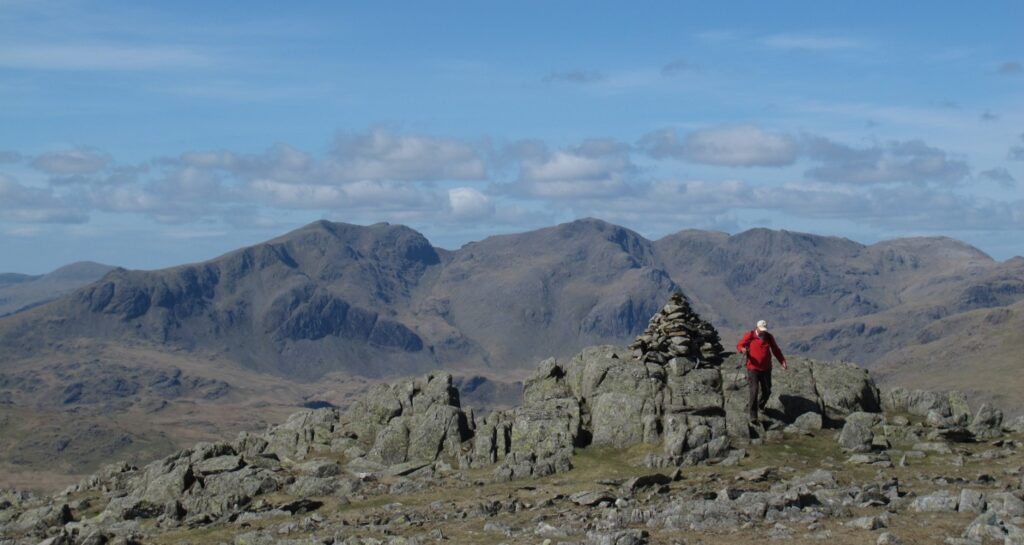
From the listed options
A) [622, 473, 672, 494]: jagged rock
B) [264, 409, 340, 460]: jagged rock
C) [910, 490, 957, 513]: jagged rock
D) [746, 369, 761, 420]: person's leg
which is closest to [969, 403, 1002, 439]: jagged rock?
[746, 369, 761, 420]: person's leg

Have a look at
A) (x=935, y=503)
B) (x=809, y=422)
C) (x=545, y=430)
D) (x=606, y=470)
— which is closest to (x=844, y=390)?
(x=809, y=422)

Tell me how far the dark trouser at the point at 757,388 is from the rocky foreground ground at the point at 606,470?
0.81 metres

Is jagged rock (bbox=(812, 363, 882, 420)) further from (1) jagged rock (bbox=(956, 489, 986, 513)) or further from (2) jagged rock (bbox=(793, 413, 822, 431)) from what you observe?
(1) jagged rock (bbox=(956, 489, 986, 513))

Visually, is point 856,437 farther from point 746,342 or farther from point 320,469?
point 320,469

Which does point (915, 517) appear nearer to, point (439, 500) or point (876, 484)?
point (876, 484)

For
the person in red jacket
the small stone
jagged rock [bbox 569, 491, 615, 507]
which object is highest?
the person in red jacket

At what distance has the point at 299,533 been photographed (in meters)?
46.4

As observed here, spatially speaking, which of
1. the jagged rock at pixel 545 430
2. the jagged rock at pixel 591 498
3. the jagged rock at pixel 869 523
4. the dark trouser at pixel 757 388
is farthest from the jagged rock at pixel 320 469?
the jagged rock at pixel 869 523

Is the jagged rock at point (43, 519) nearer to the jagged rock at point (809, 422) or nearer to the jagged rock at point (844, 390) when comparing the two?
the jagged rock at point (809, 422)

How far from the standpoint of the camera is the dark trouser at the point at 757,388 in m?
56.5

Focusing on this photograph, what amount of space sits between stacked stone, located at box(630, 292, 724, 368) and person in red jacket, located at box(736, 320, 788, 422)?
21.9 feet

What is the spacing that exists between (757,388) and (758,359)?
1.61 m

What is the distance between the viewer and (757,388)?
56500 mm

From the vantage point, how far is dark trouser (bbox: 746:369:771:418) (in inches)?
2224
